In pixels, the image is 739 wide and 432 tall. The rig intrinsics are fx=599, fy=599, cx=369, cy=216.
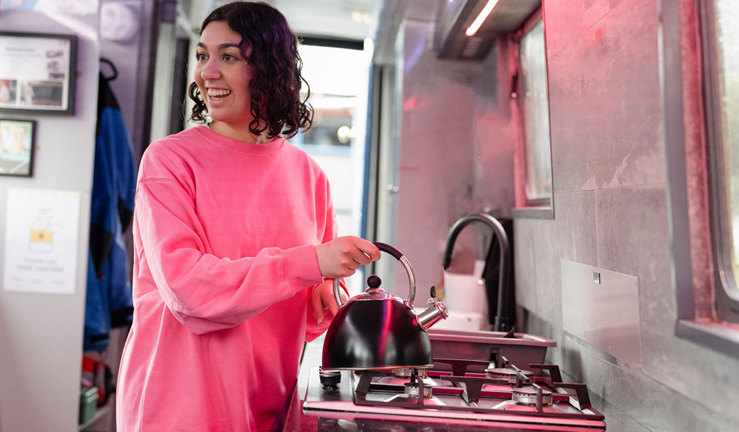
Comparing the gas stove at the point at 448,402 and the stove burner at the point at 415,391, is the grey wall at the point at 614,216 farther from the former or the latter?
the stove burner at the point at 415,391

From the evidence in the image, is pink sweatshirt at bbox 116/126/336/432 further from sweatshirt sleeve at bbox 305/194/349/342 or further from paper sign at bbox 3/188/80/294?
paper sign at bbox 3/188/80/294

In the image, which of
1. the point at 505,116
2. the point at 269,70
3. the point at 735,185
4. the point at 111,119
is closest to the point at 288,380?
the point at 269,70

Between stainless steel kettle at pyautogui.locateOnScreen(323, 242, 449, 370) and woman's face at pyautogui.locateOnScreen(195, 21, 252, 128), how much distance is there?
504mm

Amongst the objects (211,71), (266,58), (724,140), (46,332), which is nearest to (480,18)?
(266,58)

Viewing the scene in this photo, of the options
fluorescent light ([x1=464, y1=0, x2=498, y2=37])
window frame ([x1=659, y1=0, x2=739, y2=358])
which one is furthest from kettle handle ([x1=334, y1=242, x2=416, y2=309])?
fluorescent light ([x1=464, y1=0, x2=498, y2=37])

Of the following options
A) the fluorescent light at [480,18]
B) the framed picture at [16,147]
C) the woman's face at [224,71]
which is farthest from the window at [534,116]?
the framed picture at [16,147]

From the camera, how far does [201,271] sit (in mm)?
1046

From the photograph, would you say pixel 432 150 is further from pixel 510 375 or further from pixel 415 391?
pixel 415 391

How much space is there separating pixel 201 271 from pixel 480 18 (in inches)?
49.6

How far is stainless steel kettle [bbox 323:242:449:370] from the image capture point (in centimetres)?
96

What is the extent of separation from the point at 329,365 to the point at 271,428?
0.38 meters

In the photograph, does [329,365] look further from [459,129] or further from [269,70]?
[459,129]

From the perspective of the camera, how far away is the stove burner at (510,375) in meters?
1.18

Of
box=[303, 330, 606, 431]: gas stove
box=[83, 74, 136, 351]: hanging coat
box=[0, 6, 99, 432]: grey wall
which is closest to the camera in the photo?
box=[303, 330, 606, 431]: gas stove
